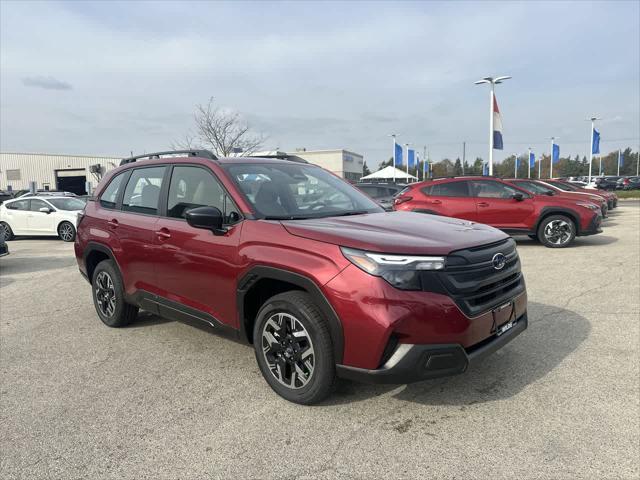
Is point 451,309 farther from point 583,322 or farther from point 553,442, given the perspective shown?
point 583,322

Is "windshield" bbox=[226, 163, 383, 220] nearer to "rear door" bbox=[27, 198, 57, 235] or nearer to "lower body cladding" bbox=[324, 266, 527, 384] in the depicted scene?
"lower body cladding" bbox=[324, 266, 527, 384]

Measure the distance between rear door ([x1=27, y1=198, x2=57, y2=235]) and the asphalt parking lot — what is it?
10.7 m

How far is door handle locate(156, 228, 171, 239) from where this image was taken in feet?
13.1

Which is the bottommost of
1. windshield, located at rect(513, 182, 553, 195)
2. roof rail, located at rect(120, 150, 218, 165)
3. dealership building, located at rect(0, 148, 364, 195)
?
windshield, located at rect(513, 182, 553, 195)

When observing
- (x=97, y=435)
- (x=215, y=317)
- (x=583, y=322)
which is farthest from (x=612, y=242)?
(x=97, y=435)

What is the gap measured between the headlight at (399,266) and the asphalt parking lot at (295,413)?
3.21 ft

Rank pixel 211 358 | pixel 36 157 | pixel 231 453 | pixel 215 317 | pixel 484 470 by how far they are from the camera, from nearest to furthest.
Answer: pixel 484 470, pixel 231 453, pixel 215 317, pixel 211 358, pixel 36 157

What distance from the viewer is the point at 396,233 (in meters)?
3.07

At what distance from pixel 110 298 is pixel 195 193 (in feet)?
6.23

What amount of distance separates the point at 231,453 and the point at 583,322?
400 cm

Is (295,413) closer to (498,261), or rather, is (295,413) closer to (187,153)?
(498,261)

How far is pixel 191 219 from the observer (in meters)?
3.35

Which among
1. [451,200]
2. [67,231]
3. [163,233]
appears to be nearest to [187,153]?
[163,233]

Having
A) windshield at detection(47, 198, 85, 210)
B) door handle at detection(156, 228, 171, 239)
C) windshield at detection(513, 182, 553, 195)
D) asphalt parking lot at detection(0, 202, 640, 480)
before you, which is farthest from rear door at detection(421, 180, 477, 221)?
windshield at detection(47, 198, 85, 210)
